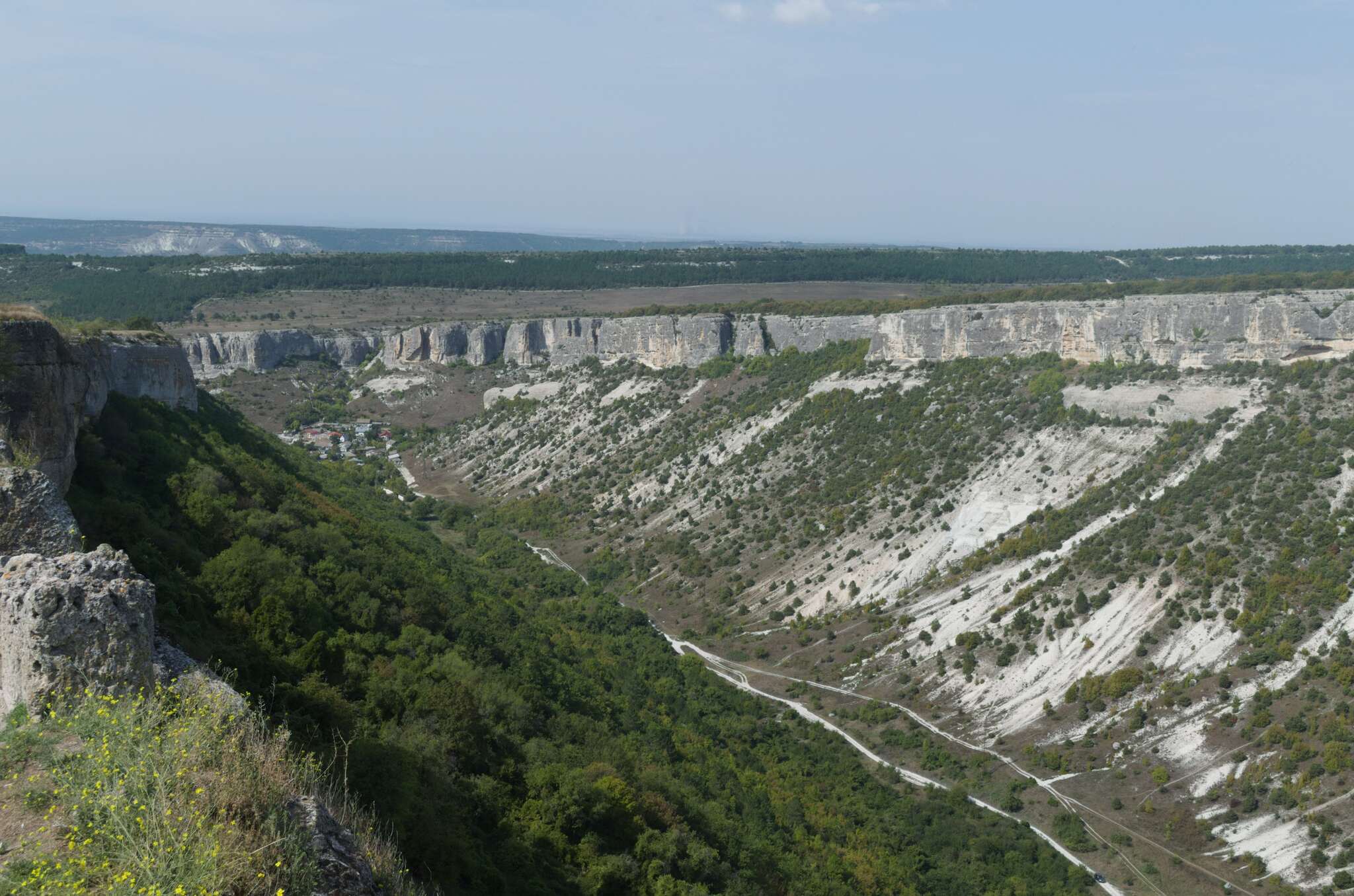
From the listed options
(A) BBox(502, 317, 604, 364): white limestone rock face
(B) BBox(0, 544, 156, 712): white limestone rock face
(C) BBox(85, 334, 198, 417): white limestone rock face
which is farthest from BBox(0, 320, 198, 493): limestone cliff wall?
(A) BBox(502, 317, 604, 364): white limestone rock face

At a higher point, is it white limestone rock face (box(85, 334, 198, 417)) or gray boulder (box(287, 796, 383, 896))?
white limestone rock face (box(85, 334, 198, 417))

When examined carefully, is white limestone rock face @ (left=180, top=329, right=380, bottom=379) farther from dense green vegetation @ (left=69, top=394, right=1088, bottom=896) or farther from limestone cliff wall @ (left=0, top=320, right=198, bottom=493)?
limestone cliff wall @ (left=0, top=320, right=198, bottom=493)

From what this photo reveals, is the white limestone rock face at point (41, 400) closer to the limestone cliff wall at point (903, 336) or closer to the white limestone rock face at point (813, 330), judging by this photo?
the limestone cliff wall at point (903, 336)

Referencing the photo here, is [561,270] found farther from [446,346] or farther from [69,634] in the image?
[69,634]

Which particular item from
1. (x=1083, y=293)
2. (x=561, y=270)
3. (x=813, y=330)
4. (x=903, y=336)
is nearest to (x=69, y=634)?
(x=903, y=336)

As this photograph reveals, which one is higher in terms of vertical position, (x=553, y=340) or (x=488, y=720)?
(x=553, y=340)

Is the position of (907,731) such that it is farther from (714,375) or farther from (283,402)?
(283,402)

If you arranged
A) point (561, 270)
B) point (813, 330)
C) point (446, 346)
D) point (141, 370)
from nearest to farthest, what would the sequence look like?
point (141, 370) < point (813, 330) < point (446, 346) < point (561, 270)
